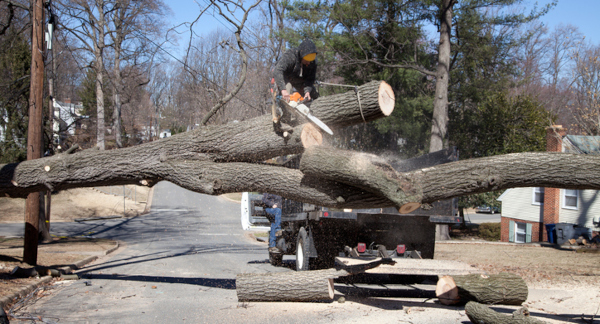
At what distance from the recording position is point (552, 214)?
758 inches

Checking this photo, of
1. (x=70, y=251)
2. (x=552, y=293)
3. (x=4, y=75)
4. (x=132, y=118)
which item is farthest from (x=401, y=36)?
(x=132, y=118)

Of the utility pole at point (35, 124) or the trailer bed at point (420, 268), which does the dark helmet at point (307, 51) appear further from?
the utility pole at point (35, 124)

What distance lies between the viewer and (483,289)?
6016 mm

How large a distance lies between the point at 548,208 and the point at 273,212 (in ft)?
48.6

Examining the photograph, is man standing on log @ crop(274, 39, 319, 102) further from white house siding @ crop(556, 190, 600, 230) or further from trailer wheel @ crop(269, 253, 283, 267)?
white house siding @ crop(556, 190, 600, 230)

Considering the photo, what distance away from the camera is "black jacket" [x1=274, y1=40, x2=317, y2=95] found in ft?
21.4

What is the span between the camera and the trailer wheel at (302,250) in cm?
787

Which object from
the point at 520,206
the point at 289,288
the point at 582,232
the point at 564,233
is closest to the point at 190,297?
the point at 289,288

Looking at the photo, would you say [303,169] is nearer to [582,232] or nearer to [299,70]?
[299,70]

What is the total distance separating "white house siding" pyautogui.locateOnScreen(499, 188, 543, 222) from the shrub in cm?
134

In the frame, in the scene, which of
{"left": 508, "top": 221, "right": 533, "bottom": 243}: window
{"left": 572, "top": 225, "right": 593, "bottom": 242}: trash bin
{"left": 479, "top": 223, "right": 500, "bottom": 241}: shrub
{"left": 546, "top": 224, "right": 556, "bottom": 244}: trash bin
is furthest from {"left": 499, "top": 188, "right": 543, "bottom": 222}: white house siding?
{"left": 572, "top": 225, "right": 593, "bottom": 242}: trash bin

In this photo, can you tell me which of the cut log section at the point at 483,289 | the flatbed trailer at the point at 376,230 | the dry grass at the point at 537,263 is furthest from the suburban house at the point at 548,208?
the cut log section at the point at 483,289


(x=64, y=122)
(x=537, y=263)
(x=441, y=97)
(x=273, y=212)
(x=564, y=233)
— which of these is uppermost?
(x=441, y=97)

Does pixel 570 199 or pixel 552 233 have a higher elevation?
pixel 570 199
